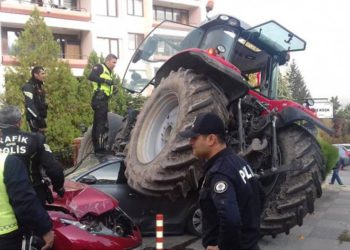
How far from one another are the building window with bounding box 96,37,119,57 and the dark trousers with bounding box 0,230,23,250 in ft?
94.6

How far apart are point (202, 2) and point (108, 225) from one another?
35426mm

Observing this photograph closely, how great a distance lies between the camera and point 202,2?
38.8 meters

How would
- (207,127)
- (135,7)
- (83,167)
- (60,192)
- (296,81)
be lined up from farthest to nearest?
(296,81), (135,7), (83,167), (60,192), (207,127)

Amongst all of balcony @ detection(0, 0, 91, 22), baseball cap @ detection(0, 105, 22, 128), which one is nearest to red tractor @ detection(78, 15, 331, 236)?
baseball cap @ detection(0, 105, 22, 128)

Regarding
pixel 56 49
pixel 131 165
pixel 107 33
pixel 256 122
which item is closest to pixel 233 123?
pixel 256 122

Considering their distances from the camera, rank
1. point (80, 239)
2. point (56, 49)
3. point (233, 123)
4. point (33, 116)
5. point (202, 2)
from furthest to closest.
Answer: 1. point (202, 2)
2. point (56, 49)
3. point (33, 116)
4. point (233, 123)
5. point (80, 239)

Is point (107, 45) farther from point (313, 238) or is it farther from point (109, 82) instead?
point (313, 238)

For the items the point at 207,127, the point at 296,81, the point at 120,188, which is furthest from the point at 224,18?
the point at 296,81

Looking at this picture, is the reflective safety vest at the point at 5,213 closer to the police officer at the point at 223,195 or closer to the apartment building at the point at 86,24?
the police officer at the point at 223,195

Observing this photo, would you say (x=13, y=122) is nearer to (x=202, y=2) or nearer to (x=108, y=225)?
(x=108, y=225)

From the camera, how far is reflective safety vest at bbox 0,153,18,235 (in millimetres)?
3479

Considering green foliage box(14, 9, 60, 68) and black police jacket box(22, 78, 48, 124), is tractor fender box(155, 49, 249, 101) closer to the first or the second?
black police jacket box(22, 78, 48, 124)

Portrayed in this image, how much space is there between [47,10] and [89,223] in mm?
25985

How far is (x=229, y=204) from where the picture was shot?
2.76 meters
